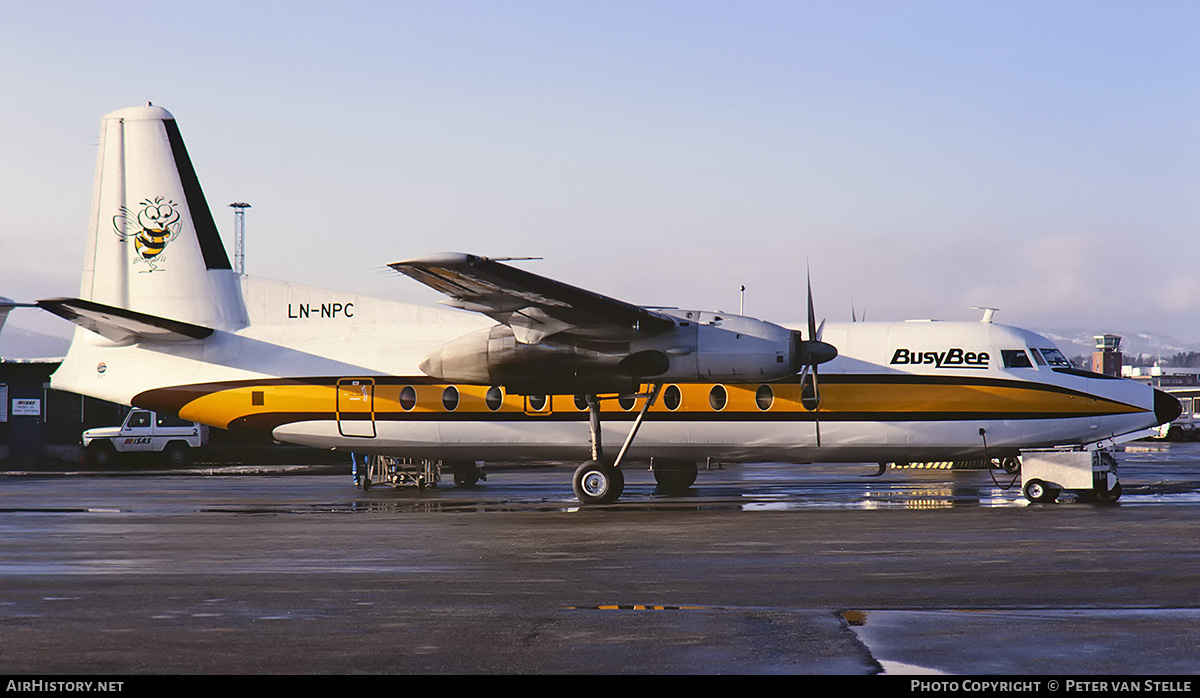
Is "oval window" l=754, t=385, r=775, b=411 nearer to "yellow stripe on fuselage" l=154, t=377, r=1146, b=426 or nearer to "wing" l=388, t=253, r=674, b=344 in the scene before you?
"yellow stripe on fuselage" l=154, t=377, r=1146, b=426

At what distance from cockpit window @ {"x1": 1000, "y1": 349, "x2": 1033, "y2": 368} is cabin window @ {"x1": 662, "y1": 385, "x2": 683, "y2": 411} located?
246 inches

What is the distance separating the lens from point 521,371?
20.0 meters

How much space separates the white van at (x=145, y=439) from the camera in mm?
41969

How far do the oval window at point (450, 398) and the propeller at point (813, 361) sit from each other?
6.79 m

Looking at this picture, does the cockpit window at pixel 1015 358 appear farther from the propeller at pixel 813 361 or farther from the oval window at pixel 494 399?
the oval window at pixel 494 399

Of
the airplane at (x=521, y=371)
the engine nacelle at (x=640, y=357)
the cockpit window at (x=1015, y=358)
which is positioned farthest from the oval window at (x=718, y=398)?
the cockpit window at (x=1015, y=358)

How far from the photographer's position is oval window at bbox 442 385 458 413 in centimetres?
2183

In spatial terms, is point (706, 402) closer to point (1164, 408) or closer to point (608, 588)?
point (1164, 408)

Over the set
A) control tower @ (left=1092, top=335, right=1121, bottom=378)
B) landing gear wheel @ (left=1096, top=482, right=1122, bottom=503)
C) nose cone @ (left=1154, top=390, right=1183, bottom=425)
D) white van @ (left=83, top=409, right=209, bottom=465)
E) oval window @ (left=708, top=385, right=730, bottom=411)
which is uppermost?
control tower @ (left=1092, top=335, right=1121, bottom=378)

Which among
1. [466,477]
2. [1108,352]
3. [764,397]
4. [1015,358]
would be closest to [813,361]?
[764,397]

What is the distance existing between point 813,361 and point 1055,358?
17.7 ft

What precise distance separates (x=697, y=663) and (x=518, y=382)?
13.4m

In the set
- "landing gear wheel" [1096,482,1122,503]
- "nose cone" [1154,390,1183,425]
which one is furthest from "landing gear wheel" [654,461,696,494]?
"nose cone" [1154,390,1183,425]
